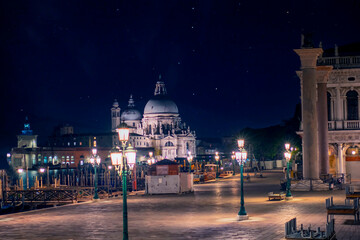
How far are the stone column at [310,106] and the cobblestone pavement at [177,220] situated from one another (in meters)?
4.34

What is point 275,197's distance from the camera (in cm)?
3597

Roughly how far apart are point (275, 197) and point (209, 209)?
5737 mm

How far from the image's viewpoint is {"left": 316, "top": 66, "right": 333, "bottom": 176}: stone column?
46531 millimetres

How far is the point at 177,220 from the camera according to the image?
1056 inches

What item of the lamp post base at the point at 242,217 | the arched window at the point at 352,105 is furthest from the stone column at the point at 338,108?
the lamp post base at the point at 242,217

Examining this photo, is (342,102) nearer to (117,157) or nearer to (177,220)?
(177,220)

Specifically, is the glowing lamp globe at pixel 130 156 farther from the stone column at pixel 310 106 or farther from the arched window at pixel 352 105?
the arched window at pixel 352 105

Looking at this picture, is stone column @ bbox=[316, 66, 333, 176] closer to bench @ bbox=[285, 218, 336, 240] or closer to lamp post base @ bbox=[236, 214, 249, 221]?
lamp post base @ bbox=[236, 214, 249, 221]

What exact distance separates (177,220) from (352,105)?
29.9 m

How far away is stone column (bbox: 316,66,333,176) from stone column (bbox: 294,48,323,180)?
17.0ft

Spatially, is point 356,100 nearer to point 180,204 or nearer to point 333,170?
point 333,170

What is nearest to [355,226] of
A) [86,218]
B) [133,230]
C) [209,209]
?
[133,230]

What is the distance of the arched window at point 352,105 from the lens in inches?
2061

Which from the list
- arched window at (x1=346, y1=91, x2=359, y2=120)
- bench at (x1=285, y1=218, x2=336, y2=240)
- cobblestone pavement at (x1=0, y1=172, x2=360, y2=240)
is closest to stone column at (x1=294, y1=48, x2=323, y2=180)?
cobblestone pavement at (x1=0, y1=172, x2=360, y2=240)
